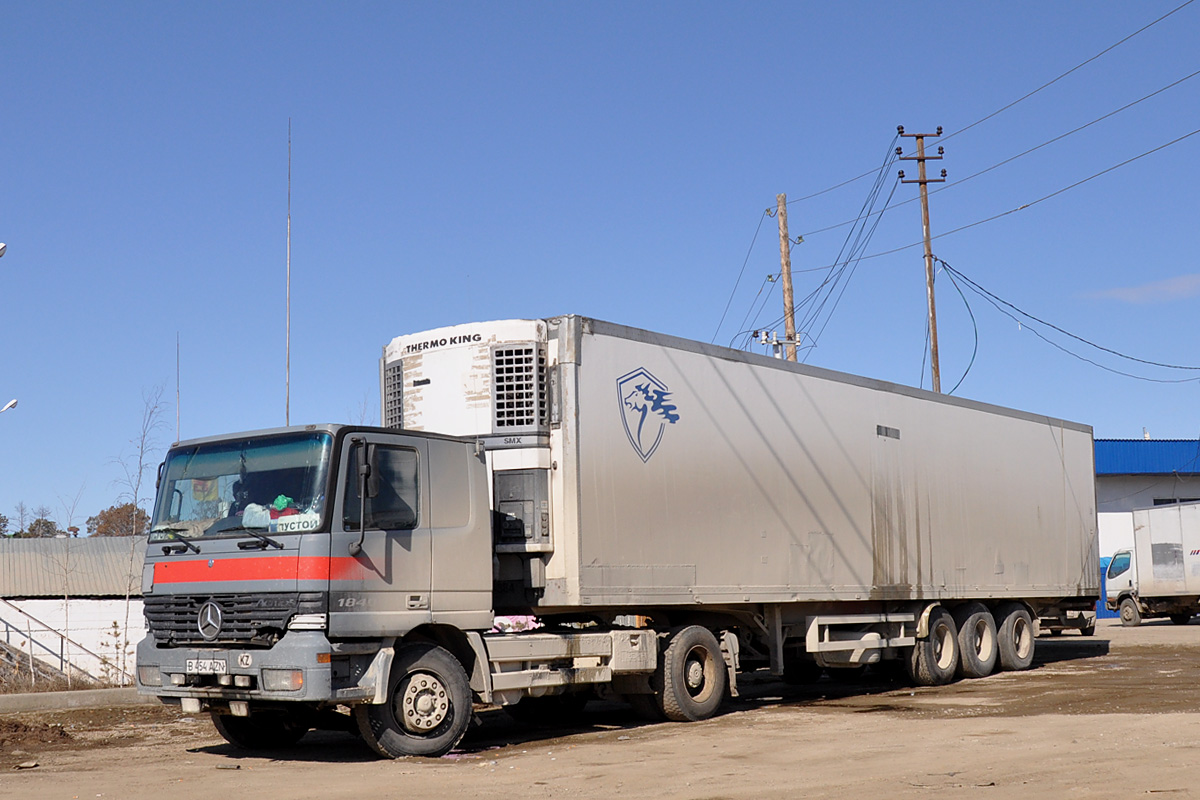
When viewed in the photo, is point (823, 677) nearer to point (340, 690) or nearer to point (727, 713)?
point (727, 713)

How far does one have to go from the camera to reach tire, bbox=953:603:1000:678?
17.7 meters

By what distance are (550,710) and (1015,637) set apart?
8.78 metres

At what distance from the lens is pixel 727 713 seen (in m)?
14.1

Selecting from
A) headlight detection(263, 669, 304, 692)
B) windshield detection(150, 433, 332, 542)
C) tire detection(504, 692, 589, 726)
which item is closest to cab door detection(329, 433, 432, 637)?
windshield detection(150, 433, 332, 542)

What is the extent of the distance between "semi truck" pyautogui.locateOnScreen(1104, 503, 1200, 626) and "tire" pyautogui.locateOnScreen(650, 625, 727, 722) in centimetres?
2373

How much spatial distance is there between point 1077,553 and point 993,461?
327 centimetres

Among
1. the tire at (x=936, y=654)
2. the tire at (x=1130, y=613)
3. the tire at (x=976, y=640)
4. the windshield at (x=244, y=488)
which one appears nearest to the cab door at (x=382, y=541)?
the windshield at (x=244, y=488)

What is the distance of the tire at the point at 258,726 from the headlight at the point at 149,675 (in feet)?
3.03

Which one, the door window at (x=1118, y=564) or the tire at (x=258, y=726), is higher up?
the door window at (x=1118, y=564)

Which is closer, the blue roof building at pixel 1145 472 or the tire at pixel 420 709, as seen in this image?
the tire at pixel 420 709

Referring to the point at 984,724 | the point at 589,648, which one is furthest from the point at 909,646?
the point at 589,648

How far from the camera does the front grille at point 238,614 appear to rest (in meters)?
9.84

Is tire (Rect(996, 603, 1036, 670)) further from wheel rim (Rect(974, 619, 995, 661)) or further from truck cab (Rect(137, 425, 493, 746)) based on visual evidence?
truck cab (Rect(137, 425, 493, 746))

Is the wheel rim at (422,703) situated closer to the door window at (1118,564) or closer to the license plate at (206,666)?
the license plate at (206,666)
